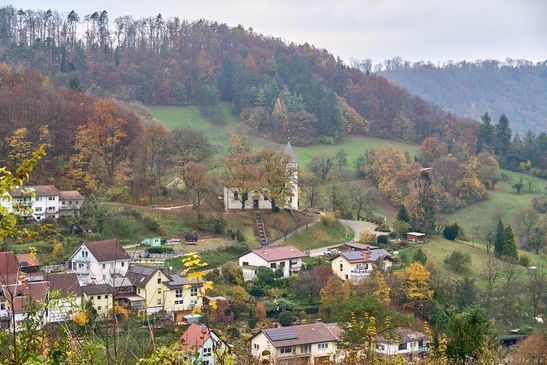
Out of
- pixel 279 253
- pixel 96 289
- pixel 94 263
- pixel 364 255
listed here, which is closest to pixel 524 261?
pixel 364 255

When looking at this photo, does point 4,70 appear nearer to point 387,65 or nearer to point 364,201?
point 364,201

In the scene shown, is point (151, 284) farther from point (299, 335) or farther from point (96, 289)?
point (299, 335)

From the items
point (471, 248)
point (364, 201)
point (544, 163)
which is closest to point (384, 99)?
point (544, 163)

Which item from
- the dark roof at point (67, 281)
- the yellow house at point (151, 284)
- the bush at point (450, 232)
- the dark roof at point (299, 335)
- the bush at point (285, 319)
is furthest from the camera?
the bush at point (450, 232)

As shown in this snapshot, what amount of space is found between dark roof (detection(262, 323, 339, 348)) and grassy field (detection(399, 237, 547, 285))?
860cm

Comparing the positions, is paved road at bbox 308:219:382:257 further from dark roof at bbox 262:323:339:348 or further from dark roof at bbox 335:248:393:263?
dark roof at bbox 262:323:339:348

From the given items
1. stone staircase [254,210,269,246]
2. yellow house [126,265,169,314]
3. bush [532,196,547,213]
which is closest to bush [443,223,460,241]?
stone staircase [254,210,269,246]

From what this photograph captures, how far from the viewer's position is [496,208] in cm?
4559

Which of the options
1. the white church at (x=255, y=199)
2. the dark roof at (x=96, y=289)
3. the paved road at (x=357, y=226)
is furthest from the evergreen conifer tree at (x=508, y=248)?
the dark roof at (x=96, y=289)

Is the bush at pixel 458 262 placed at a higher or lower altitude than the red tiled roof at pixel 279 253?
lower

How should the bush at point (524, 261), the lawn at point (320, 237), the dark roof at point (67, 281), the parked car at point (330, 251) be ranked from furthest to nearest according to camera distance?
the bush at point (524, 261) → the lawn at point (320, 237) → the parked car at point (330, 251) → the dark roof at point (67, 281)

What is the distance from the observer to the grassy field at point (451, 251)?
102 feet

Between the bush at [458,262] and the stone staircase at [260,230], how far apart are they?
744 centimetres

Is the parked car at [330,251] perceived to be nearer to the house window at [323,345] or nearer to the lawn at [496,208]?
the house window at [323,345]
